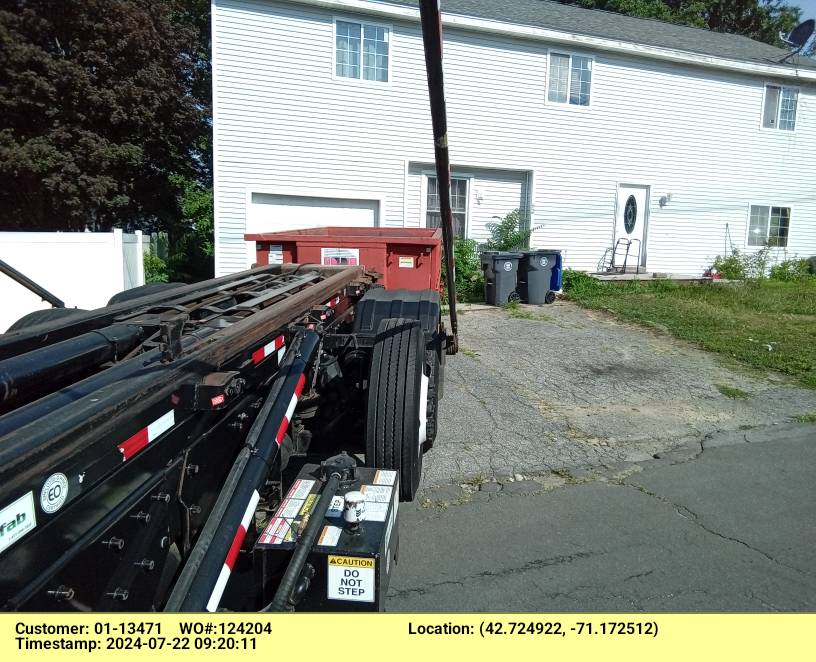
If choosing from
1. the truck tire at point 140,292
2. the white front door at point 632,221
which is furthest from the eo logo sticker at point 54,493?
the white front door at point 632,221

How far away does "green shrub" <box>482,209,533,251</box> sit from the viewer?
13883 mm

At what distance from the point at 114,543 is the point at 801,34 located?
822 inches

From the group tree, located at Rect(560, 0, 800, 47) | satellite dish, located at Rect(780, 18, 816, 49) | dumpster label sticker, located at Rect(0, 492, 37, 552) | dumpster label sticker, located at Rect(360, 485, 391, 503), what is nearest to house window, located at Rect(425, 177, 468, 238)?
satellite dish, located at Rect(780, 18, 816, 49)

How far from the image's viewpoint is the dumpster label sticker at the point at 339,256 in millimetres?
6050

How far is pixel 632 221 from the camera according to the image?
1567cm

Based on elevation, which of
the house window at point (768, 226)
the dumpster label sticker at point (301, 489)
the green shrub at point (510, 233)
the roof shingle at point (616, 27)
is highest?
the roof shingle at point (616, 27)

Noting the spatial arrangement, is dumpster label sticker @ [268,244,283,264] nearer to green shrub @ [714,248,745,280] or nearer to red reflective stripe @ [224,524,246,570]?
red reflective stripe @ [224,524,246,570]

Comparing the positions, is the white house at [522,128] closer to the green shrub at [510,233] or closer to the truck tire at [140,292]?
the green shrub at [510,233]

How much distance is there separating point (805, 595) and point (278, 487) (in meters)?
2.69

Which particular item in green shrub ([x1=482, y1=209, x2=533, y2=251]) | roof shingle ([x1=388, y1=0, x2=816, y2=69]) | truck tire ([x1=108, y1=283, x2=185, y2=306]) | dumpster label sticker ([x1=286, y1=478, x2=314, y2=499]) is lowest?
dumpster label sticker ([x1=286, y1=478, x2=314, y2=499])

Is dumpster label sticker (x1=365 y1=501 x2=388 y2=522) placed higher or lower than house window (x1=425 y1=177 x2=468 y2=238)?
lower

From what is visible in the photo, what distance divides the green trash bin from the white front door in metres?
4.53

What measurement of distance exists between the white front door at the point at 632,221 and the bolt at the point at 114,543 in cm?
1540

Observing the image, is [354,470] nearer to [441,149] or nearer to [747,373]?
[441,149]
